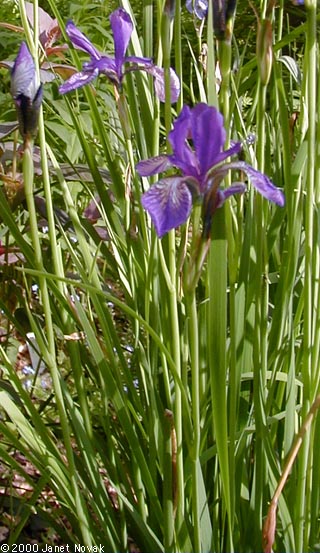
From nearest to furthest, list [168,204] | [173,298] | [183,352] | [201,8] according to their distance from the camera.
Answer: [168,204]
[173,298]
[183,352]
[201,8]

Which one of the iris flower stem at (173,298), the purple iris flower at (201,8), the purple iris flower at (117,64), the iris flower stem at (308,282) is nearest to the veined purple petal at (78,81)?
the purple iris flower at (117,64)

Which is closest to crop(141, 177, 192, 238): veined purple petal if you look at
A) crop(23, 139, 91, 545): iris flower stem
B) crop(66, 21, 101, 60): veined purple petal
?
crop(23, 139, 91, 545): iris flower stem

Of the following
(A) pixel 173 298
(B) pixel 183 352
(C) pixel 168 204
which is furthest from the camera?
(B) pixel 183 352

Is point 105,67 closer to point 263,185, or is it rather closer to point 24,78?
point 24,78

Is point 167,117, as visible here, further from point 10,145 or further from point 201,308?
point 10,145

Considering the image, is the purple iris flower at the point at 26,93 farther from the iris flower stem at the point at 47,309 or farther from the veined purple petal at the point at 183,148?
the veined purple petal at the point at 183,148

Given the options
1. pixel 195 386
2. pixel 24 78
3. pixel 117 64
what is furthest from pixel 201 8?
pixel 195 386
